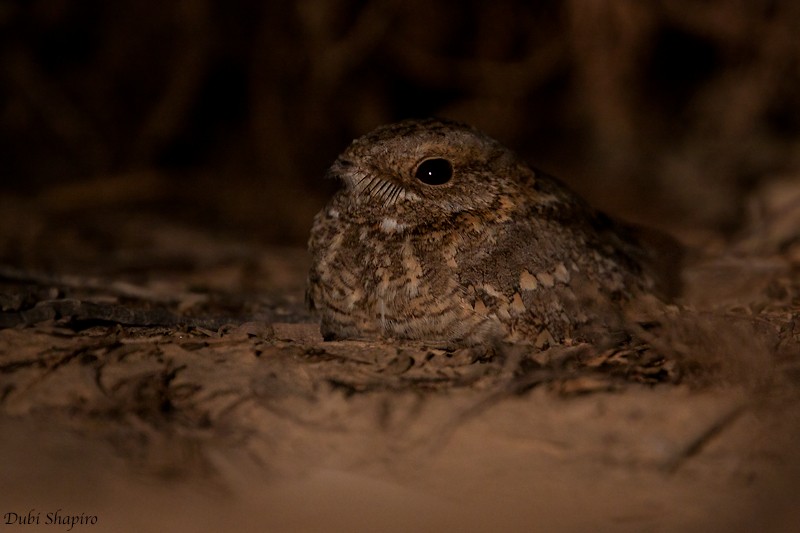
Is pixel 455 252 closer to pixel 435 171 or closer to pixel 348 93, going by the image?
pixel 435 171

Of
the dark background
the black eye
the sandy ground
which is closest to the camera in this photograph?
the sandy ground

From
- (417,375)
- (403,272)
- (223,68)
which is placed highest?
(223,68)

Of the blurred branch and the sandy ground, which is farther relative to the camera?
the blurred branch

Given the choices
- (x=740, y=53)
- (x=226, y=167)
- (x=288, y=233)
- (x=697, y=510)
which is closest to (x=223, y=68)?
(x=226, y=167)

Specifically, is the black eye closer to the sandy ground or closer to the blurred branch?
the sandy ground

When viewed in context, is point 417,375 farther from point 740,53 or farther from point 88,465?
point 740,53

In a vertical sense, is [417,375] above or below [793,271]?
below

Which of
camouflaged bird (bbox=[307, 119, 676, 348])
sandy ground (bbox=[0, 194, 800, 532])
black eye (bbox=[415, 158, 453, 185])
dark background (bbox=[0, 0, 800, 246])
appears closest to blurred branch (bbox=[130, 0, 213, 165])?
dark background (bbox=[0, 0, 800, 246])

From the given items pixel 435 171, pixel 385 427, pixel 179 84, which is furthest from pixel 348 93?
pixel 385 427
